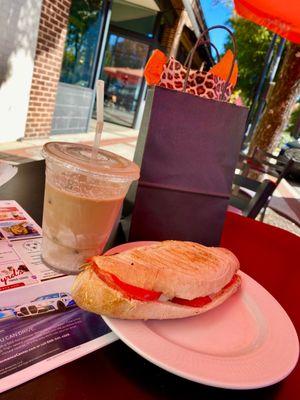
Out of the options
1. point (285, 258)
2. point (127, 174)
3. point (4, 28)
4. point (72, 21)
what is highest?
point (72, 21)

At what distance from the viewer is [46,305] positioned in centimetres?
70

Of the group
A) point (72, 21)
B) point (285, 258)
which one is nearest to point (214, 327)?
point (285, 258)

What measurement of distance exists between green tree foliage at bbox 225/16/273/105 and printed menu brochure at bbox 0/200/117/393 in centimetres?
1809

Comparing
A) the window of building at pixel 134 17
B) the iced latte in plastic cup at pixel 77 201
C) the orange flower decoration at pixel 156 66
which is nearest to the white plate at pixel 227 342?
the iced latte in plastic cup at pixel 77 201

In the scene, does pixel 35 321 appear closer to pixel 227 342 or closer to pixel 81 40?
pixel 227 342

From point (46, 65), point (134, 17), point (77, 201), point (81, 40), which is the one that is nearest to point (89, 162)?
point (77, 201)

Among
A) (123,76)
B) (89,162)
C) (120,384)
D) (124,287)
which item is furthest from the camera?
(123,76)

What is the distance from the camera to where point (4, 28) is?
4398 mm

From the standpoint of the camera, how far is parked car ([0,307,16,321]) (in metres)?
0.63

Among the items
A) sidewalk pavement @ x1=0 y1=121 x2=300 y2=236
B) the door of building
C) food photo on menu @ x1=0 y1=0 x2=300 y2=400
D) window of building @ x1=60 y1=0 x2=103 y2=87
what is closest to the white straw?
food photo on menu @ x1=0 y1=0 x2=300 y2=400

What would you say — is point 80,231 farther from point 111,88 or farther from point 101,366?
point 111,88

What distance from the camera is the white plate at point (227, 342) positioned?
1.84 feet

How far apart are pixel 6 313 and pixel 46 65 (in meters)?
5.66

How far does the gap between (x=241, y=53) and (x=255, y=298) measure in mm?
20373
